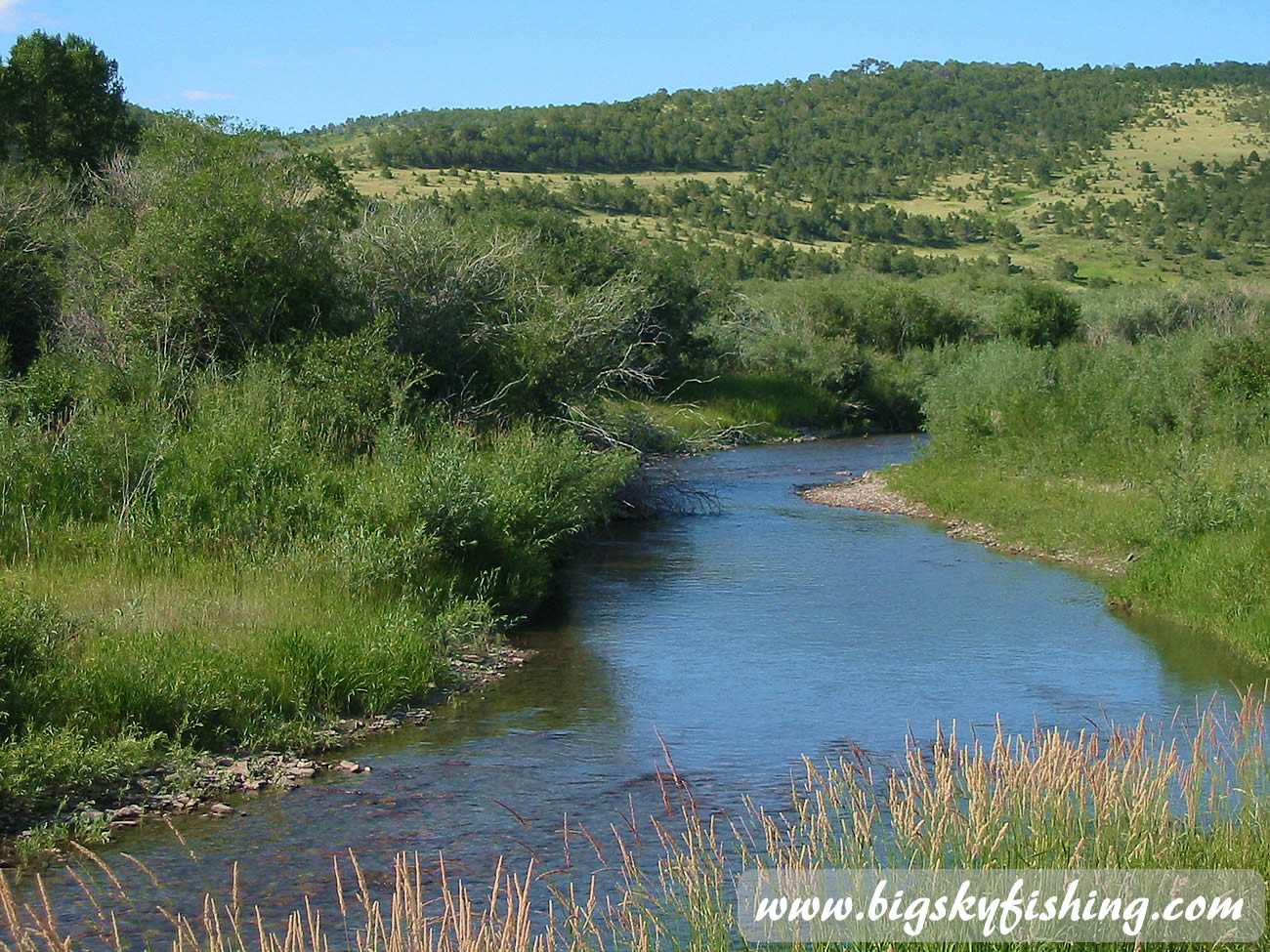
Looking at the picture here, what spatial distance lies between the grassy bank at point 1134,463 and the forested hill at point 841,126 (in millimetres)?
72120

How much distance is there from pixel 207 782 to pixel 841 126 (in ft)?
463

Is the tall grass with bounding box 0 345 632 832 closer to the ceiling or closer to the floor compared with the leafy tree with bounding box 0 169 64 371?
closer to the floor

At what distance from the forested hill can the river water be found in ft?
263

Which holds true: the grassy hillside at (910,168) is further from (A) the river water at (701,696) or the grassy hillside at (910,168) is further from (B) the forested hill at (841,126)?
(A) the river water at (701,696)

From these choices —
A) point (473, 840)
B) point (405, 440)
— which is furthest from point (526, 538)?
point (473, 840)

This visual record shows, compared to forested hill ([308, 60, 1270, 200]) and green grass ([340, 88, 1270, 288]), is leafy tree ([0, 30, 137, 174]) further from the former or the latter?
forested hill ([308, 60, 1270, 200])

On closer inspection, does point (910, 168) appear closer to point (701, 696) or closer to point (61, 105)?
point (61, 105)

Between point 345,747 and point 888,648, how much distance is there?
698 centimetres

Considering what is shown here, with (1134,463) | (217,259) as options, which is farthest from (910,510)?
(217,259)

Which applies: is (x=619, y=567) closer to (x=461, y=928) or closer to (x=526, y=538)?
(x=526, y=538)

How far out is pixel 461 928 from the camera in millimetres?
4984


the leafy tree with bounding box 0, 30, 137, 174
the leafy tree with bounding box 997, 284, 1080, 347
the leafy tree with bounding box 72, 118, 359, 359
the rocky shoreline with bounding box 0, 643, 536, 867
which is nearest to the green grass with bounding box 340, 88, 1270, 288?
the leafy tree with bounding box 997, 284, 1080, 347

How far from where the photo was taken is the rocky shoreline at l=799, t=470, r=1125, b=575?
22969 mm

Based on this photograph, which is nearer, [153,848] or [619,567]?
[153,848]
